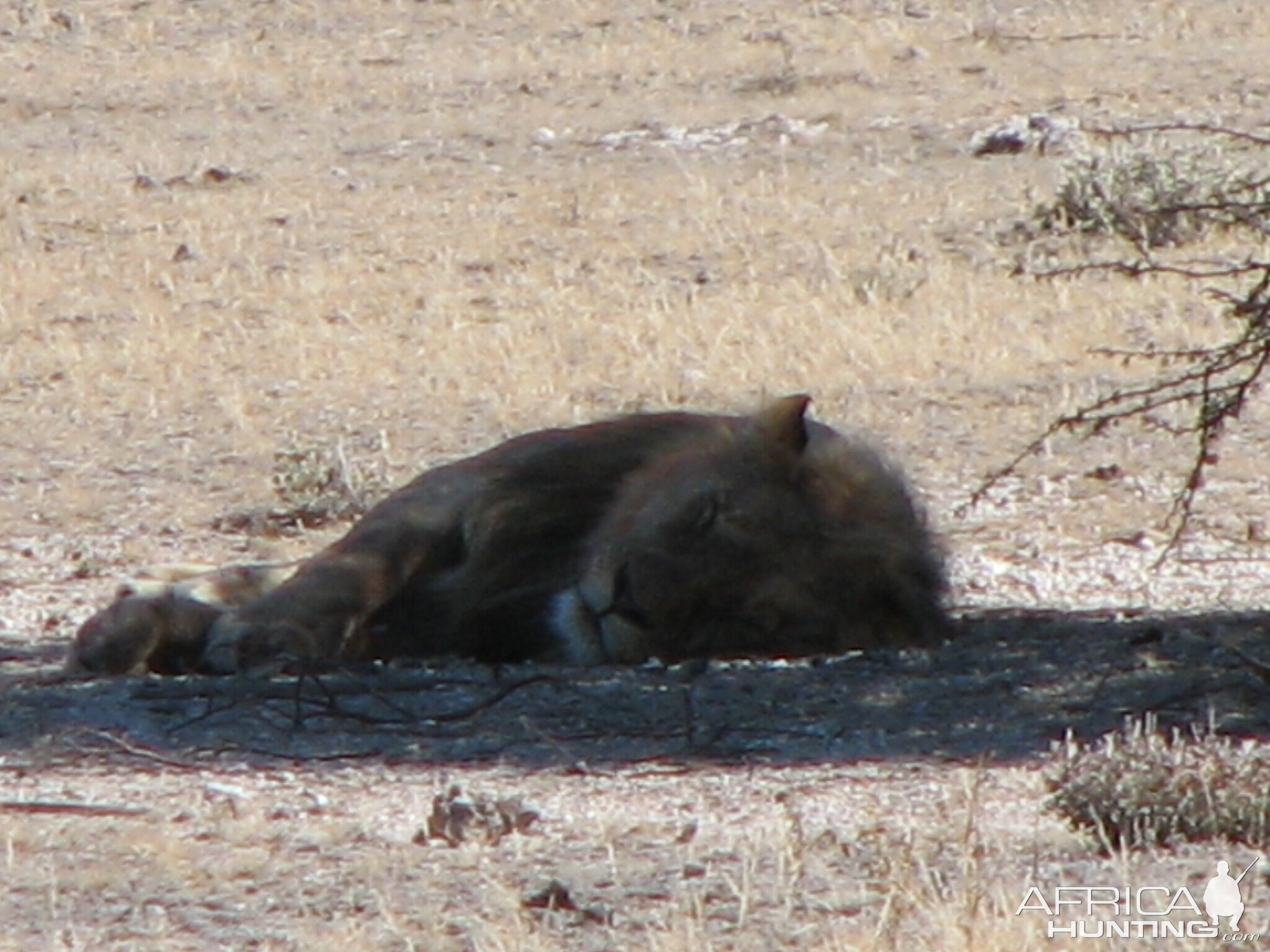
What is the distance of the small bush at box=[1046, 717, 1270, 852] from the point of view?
5281 millimetres

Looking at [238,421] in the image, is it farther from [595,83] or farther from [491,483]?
[595,83]

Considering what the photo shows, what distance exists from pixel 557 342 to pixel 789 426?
634 centimetres

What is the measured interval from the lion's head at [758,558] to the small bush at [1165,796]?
1850 millimetres

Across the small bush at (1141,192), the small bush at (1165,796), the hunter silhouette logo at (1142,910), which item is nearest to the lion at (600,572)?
the small bush at (1165,796)

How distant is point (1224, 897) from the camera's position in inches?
182

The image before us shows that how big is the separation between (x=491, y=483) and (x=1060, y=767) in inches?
94.1

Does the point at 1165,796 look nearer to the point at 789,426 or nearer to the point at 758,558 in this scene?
the point at 758,558

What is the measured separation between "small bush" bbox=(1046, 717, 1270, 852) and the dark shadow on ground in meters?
0.73

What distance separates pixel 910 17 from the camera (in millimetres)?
25656

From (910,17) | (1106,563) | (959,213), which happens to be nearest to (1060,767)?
(1106,563)

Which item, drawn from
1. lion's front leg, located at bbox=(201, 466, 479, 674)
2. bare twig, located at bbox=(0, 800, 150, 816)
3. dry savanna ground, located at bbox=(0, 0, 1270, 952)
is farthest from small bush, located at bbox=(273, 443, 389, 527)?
bare twig, located at bbox=(0, 800, 150, 816)

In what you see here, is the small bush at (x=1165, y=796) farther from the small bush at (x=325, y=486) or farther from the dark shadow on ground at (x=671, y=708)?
the small bush at (x=325, y=486)

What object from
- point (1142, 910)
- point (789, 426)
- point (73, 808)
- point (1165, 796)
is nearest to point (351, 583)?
point (789, 426)

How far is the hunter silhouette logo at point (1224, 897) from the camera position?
4.50 m
